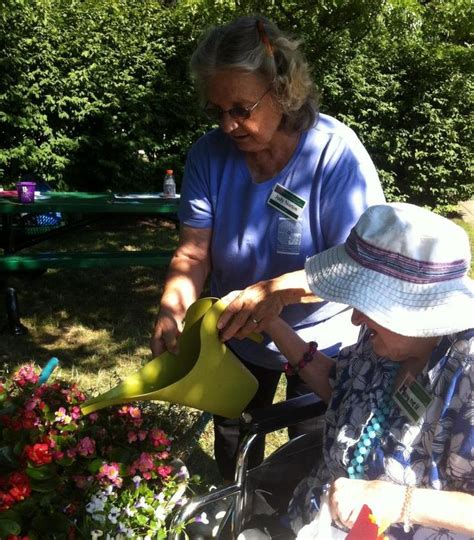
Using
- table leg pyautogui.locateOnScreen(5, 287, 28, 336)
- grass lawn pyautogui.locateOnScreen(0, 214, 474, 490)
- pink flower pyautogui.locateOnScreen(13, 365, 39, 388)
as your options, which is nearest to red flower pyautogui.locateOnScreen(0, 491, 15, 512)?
pink flower pyautogui.locateOnScreen(13, 365, 39, 388)

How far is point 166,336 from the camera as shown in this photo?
6.07ft

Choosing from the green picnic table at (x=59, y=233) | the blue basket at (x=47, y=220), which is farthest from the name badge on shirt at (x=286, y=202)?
the blue basket at (x=47, y=220)

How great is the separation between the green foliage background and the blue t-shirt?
14.2 ft

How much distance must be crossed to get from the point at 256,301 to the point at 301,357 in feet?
1.00

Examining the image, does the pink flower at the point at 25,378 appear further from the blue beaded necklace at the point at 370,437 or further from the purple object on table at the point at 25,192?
the purple object on table at the point at 25,192

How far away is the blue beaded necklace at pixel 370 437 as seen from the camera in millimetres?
1530

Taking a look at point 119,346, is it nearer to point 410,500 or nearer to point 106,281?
point 106,281

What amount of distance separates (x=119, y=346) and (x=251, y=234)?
8.90 ft

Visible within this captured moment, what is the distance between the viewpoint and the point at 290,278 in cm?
169

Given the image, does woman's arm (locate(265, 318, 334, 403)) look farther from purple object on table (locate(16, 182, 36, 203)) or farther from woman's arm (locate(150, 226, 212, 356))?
purple object on table (locate(16, 182, 36, 203))

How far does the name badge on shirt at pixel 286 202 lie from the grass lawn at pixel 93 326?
0.95 m

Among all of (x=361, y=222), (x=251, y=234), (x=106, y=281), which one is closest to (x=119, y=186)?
(x=106, y=281)

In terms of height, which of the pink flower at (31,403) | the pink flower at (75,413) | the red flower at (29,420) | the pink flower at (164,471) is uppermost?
the pink flower at (31,403)

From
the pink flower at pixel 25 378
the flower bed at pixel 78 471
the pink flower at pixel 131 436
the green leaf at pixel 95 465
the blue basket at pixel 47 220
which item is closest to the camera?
the flower bed at pixel 78 471
